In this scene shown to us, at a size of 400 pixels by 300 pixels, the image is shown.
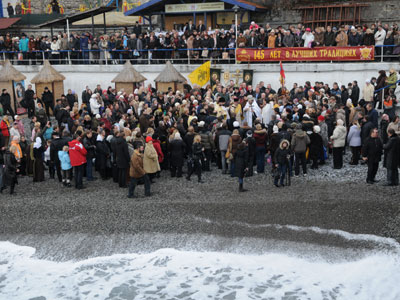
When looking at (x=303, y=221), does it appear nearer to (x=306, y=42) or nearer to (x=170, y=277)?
(x=170, y=277)

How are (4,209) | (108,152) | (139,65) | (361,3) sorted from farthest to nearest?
(361,3) → (139,65) → (108,152) → (4,209)

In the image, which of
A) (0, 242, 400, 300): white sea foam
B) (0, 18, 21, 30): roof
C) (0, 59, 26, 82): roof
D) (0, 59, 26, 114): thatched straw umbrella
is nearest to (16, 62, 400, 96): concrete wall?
(0, 59, 26, 114): thatched straw umbrella

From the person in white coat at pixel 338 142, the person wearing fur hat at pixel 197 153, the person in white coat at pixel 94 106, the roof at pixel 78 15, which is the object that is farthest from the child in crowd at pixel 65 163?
the roof at pixel 78 15

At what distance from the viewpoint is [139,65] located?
92.3 feet

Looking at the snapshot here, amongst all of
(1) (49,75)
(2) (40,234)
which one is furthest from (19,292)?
(1) (49,75)

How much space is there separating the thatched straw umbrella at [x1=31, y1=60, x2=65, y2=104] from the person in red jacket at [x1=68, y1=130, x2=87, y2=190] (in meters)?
10.5

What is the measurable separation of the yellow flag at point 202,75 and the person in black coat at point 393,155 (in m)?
11.4

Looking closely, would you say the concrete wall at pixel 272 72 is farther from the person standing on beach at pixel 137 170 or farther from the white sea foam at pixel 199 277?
the white sea foam at pixel 199 277

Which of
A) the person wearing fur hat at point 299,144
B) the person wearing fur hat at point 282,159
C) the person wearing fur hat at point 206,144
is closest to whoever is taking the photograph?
the person wearing fur hat at point 282,159

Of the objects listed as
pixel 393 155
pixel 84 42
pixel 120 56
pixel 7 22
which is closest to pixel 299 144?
pixel 393 155

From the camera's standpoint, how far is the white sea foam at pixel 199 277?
10625 millimetres

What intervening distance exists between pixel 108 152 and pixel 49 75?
10.7m

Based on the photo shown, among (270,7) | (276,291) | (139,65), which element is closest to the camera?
(276,291)

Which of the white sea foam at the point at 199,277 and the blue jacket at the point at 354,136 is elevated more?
the blue jacket at the point at 354,136
